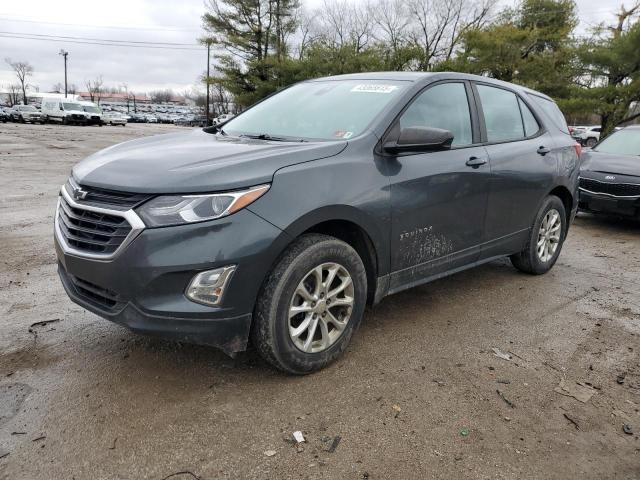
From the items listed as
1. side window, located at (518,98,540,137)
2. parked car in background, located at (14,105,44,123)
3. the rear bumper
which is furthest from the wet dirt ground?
parked car in background, located at (14,105,44,123)

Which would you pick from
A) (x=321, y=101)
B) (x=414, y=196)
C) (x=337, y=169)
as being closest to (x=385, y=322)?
(x=414, y=196)

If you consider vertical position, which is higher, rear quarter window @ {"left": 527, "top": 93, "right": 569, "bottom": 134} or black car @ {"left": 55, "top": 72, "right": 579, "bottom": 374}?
rear quarter window @ {"left": 527, "top": 93, "right": 569, "bottom": 134}

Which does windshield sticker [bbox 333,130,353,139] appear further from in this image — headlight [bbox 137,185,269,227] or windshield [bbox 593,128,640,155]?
windshield [bbox 593,128,640,155]

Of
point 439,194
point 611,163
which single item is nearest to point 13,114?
point 611,163

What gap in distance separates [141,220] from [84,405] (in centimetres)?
102

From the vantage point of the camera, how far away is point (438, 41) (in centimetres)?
3850

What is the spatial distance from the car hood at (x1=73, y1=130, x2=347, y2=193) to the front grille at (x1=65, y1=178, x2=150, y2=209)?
3 centimetres

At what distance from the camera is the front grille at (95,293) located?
2540 mm

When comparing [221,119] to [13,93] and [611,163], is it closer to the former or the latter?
[611,163]

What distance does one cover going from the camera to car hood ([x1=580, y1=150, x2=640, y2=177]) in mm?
7046

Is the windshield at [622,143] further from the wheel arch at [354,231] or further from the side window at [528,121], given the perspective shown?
the wheel arch at [354,231]

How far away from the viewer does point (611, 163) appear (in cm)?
739

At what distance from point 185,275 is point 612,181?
6693 mm

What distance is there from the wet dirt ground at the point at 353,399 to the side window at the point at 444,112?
1.37m
